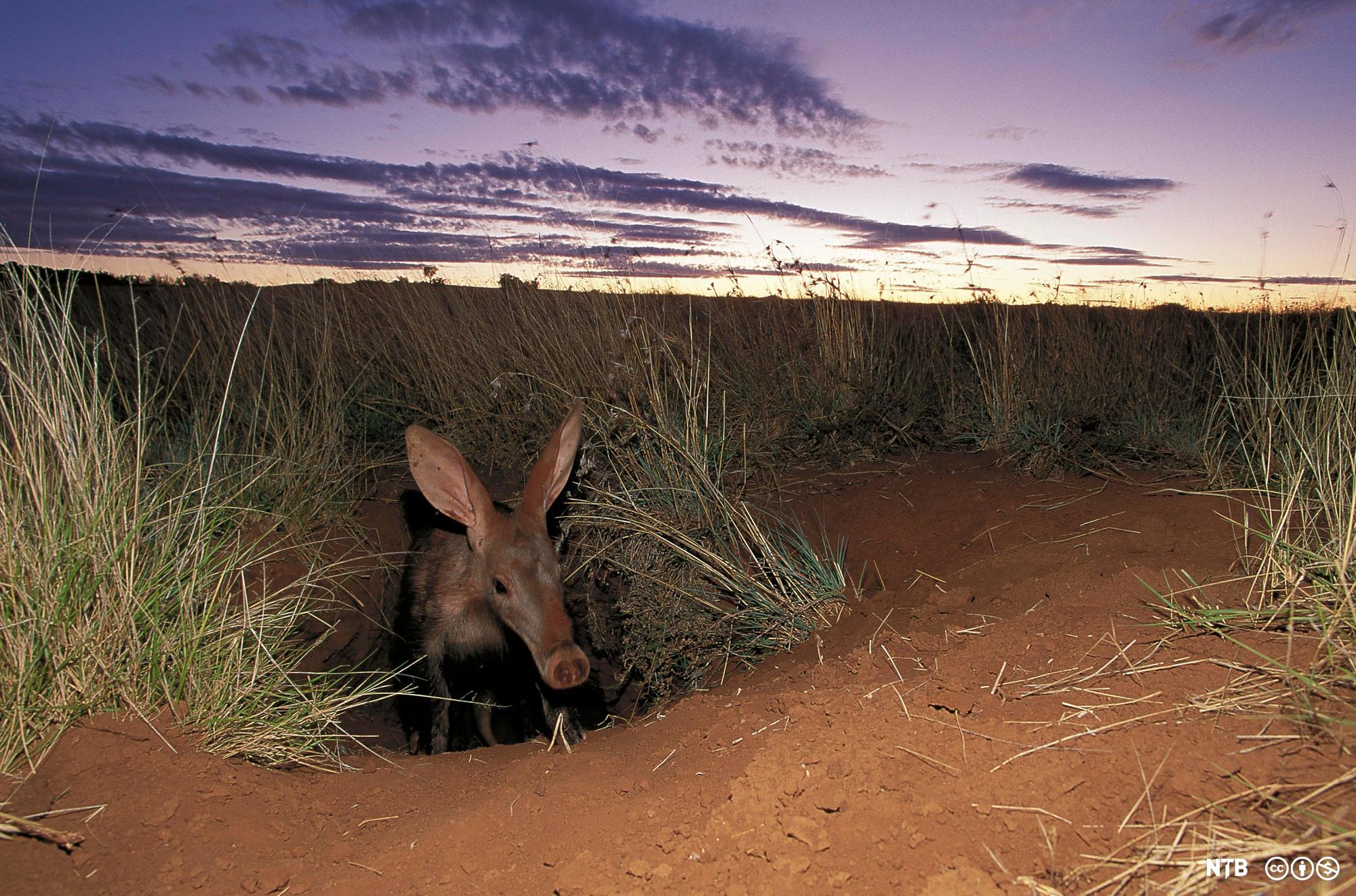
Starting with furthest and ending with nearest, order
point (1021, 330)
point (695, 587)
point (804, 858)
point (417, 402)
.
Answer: point (417, 402) < point (1021, 330) < point (695, 587) < point (804, 858)

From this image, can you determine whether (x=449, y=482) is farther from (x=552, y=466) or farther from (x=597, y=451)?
(x=597, y=451)

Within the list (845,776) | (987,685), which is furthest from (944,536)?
(845,776)

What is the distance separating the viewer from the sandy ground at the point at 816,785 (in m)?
1.81

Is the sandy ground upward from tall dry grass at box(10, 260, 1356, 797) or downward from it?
downward

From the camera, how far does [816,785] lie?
206 cm

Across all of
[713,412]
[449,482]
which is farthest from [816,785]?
[713,412]

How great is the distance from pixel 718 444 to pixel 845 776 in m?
2.69

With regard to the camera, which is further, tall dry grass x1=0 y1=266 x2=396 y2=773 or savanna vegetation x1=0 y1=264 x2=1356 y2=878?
savanna vegetation x1=0 y1=264 x2=1356 y2=878

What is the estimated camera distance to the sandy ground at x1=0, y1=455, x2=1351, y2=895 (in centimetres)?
181

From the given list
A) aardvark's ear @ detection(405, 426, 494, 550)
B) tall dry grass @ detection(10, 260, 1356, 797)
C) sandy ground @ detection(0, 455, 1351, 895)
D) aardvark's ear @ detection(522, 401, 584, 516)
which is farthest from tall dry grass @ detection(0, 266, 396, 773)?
aardvark's ear @ detection(522, 401, 584, 516)

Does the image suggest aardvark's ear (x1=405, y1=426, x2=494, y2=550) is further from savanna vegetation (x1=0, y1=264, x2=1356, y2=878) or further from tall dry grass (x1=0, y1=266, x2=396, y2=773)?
tall dry grass (x1=0, y1=266, x2=396, y2=773)

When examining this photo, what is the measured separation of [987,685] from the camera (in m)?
2.43

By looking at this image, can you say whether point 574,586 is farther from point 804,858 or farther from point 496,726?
point 804,858

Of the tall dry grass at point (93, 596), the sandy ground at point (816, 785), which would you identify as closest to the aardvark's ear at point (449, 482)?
the tall dry grass at point (93, 596)
